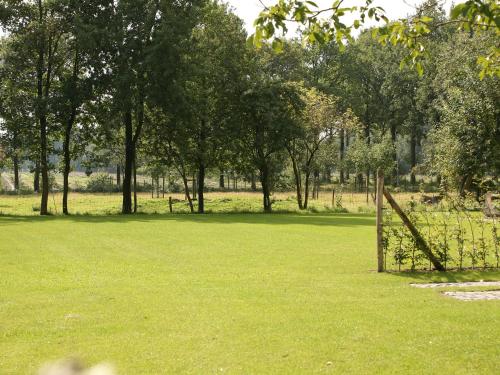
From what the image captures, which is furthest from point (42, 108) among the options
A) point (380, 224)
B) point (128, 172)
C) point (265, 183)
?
point (380, 224)

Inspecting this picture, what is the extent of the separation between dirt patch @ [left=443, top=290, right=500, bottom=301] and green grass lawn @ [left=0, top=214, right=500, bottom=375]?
35 centimetres

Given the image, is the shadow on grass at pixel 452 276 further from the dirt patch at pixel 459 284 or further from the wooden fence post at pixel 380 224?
the dirt patch at pixel 459 284

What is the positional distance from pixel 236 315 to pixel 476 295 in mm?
5158

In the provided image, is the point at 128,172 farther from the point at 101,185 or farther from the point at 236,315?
the point at 101,185

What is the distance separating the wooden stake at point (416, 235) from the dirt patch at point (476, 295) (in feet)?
9.06

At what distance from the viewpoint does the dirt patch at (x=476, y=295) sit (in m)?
11.0

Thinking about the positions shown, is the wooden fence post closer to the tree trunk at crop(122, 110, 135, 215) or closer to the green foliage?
the green foliage

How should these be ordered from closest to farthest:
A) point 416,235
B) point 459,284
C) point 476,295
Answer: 1. point 476,295
2. point 459,284
3. point 416,235

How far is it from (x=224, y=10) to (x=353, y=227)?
24957 mm

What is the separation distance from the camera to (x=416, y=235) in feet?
47.2

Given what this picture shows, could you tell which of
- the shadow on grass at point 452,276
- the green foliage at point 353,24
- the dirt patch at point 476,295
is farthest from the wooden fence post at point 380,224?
the green foliage at point 353,24

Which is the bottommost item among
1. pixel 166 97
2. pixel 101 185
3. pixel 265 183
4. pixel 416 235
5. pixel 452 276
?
pixel 452 276

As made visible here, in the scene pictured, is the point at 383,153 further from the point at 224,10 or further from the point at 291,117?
the point at 224,10

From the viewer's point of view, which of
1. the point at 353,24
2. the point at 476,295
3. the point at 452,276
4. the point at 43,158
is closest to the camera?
the point at 353,24
